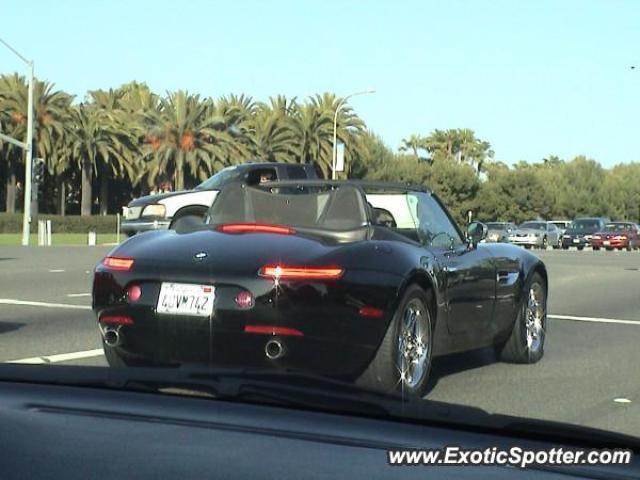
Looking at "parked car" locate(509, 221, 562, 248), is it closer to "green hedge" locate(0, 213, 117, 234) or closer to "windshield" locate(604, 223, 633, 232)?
"windshield" locate(604, 223, 633, 232)

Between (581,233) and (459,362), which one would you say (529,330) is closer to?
(459,362)

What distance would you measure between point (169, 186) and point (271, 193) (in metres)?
61.6

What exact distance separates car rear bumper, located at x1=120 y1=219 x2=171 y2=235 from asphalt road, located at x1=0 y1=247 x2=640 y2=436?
164 centimetres

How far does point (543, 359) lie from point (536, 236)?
4292 centimetres

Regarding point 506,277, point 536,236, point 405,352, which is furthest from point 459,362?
point 536,236

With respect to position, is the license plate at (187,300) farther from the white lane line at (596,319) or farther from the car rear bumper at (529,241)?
the car rear bumper at (529,241)

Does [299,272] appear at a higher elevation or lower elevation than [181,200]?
lower

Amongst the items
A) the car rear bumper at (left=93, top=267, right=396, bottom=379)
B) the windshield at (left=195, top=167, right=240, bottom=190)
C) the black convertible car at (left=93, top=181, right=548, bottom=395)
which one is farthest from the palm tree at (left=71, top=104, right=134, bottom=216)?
the car rear bumper at (left=93, top=267, right=396, bottom=379)

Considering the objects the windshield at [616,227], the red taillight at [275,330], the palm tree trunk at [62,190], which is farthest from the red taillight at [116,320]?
the palm tree trunk at [62,190]

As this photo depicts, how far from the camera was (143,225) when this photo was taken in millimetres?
18156

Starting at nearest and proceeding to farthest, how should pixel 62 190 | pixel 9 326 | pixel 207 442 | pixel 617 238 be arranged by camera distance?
pixel 207 442 → pixel 9 326 → pixel 617 238 → pixel 62 190

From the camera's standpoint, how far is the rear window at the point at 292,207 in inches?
270

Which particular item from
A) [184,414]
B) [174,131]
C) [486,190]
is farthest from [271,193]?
[486,190]

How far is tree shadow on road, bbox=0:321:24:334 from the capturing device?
10266 mm
